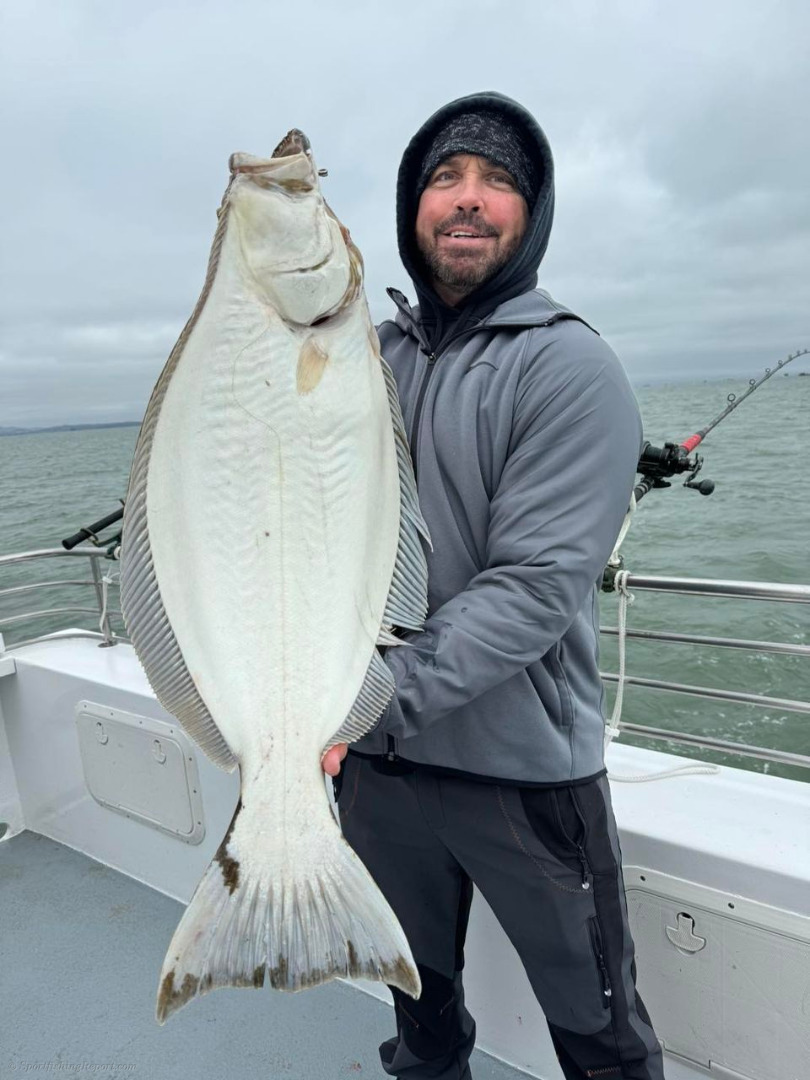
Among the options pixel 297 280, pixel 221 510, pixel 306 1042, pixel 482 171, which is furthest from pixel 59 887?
pixel 482 171

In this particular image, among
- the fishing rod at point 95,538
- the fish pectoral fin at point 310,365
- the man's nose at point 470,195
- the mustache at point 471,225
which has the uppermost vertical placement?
the man's nose at point 470,195

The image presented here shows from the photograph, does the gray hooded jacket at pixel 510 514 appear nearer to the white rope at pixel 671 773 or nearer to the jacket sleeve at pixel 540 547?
the jacket sleeve at pixel 540 547

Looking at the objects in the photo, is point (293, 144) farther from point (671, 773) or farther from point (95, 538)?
point (95, 538)

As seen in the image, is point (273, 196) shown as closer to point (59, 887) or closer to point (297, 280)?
point (297, 280)

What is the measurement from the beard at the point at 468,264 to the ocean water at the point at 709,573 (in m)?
0.99

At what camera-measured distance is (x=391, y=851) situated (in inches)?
72.2

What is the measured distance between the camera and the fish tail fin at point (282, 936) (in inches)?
52.3

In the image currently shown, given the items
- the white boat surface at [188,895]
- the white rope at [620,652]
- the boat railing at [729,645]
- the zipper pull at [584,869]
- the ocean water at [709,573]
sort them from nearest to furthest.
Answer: the zipper pull at [584,869] → the white boat surface at [188,895] → the boat railing at [729,645] → the white rope at [620,652] → the ocean water at [709,573]

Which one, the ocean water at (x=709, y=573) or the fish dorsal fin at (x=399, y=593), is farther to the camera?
the ocean water at (x=709, y=573)

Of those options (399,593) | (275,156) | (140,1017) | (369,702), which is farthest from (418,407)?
(140,1017)

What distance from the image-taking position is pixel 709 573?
10.9 m

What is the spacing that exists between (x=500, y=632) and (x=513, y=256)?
36.4 inches

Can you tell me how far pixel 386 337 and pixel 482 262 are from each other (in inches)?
12.9

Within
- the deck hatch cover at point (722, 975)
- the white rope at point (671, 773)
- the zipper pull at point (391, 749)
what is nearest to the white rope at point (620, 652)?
the white rope at point (671, 773)
